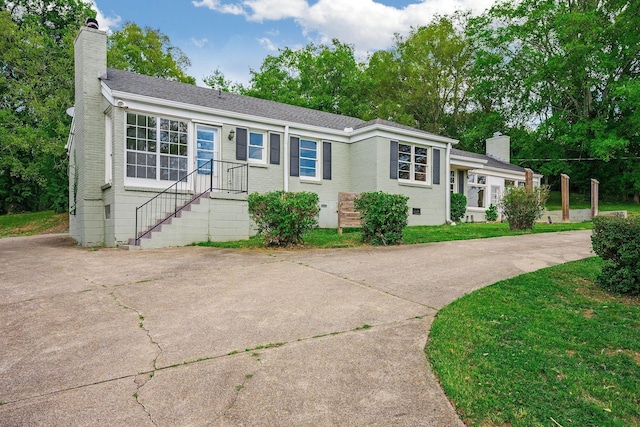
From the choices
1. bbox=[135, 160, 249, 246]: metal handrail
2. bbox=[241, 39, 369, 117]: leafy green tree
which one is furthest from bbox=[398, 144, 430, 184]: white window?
bbox=[241, 39, 369, 117]: leafy green tree

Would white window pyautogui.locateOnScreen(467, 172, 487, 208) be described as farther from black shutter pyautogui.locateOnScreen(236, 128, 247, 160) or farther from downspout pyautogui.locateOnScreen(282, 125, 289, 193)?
black shutter pyautogui.locateOnScreen(236, 128, 247, 160)

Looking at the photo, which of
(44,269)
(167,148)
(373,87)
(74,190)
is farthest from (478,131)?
(44,269)

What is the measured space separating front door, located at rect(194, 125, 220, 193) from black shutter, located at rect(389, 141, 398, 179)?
689cm

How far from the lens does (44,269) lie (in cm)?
747

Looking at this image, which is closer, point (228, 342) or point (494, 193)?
point (228, 342)

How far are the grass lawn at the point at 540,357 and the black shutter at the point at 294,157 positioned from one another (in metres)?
10.5

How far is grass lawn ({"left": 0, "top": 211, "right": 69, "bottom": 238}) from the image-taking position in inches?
810

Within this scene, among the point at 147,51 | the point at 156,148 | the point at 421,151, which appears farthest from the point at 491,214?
the point at 147,51

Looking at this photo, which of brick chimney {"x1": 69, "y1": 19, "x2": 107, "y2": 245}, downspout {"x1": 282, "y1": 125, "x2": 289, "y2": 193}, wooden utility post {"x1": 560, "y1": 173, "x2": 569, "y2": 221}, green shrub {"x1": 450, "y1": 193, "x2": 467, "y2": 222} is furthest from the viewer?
green shrub {"x1": 450, "y1": 193, "x2": 467, "y2": 222}

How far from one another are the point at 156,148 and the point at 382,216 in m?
7.11

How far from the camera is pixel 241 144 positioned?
1359cm

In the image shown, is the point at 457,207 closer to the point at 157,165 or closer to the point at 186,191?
the point at 186,191

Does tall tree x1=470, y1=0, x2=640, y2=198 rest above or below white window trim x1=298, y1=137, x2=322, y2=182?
above

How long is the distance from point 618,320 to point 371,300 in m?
2.65
